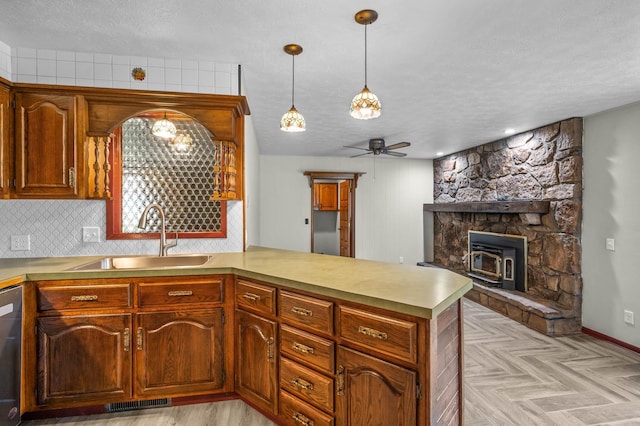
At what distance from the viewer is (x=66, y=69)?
2.40 meters

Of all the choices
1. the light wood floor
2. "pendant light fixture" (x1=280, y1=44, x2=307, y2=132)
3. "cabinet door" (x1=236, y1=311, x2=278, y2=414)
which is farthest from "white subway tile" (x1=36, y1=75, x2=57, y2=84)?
the light wood floor

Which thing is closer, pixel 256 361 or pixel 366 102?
pixel 366 102

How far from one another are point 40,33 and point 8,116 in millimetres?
598

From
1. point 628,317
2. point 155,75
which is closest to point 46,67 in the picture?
point 155,75

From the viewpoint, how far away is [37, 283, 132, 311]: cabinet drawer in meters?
1.99

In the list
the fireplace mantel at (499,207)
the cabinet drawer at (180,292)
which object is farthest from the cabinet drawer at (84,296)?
the fireplace mantel at (499,207)

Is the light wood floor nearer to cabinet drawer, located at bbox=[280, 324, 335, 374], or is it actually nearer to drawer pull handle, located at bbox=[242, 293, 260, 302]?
cabinet drawer, located at bbox=[280, 324, 335, 374]

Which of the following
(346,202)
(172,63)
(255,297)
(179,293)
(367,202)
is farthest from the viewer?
(346,202)

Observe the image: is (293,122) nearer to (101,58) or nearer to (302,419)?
(101,58)

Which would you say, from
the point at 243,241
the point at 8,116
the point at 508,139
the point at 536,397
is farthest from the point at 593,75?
the point at 8,116

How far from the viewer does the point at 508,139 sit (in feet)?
15.1

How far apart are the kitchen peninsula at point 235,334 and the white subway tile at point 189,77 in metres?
1.38

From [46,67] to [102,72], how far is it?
359mm

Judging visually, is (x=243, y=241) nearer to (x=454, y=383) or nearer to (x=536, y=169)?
(x=454, y=383)
